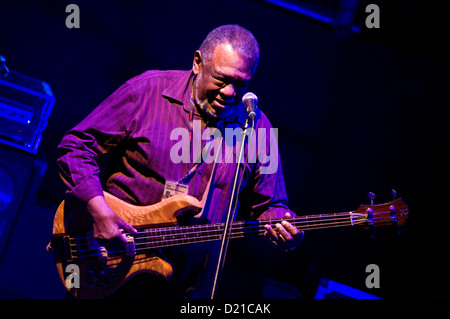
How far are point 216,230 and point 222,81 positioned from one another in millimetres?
821

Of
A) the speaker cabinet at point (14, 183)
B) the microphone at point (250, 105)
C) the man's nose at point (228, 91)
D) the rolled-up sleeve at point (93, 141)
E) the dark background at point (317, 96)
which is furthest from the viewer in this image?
the dark background at point (317, 96)

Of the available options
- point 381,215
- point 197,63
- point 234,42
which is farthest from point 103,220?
point 381,215

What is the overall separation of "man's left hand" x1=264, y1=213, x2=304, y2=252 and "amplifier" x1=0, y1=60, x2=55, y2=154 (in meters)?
1.70

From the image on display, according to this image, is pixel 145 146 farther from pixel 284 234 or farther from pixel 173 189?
pixel 284 234

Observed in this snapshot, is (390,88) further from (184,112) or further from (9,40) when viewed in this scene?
(9,40)

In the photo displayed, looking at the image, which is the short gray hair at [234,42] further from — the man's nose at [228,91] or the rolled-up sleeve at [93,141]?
the rolled-up sleeve at [93,141]

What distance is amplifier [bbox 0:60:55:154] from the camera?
2896 millimetres

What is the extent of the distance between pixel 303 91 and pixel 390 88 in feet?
2.50

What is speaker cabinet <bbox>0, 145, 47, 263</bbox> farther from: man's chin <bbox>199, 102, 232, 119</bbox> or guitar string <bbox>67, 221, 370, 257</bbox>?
man's chin <bbox>199, 102, 232, 119</bbox>

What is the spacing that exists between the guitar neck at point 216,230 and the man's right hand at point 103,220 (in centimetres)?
17

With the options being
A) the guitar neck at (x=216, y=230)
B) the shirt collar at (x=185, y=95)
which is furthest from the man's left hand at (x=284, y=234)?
the shirt collar at (x=185, y=95)

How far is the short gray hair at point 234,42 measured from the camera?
245 cm

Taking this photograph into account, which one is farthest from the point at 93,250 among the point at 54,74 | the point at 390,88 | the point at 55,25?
the point at 390,88
